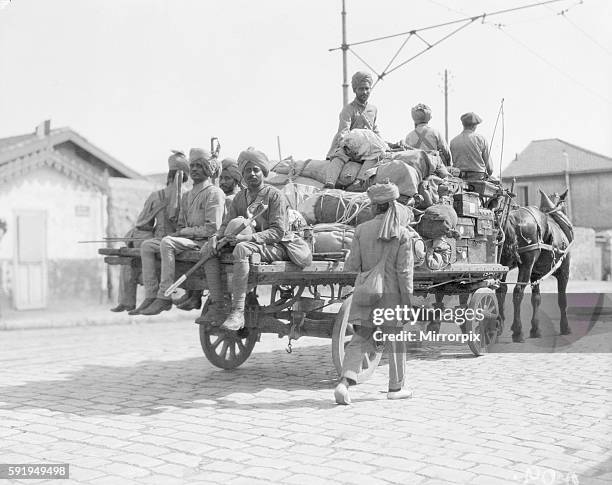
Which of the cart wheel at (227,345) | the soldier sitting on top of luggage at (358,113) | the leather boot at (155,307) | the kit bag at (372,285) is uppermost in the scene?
the soldier sitting on top of luggage at (358,113)

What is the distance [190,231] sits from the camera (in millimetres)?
7445

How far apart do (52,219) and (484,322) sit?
1187cm

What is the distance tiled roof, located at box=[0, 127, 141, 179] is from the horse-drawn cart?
10.6 metres

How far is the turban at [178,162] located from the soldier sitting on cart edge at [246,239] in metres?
0.82

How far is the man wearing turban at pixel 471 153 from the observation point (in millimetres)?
10438

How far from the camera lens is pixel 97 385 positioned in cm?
762

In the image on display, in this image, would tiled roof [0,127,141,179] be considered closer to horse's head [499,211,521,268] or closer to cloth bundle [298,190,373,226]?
cloth bundle [298,190,373,226]

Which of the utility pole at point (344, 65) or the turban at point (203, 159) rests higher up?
the utility pole at point (344, 65)

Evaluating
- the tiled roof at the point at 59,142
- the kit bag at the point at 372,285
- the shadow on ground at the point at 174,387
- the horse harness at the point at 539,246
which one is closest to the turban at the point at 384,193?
the kit bag at the point at 372,285

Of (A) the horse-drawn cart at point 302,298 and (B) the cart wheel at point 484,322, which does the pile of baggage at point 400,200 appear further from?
(B) the cart wheel at point 484,322

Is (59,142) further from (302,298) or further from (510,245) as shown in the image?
(302,298)

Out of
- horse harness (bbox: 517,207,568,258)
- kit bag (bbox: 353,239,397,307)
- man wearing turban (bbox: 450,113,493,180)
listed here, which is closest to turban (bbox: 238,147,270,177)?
kit bag (bbox: 353,239,397,307)

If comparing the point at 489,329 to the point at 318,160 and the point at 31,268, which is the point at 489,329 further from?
the point at 31,268

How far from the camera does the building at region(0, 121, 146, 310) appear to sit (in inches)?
667
